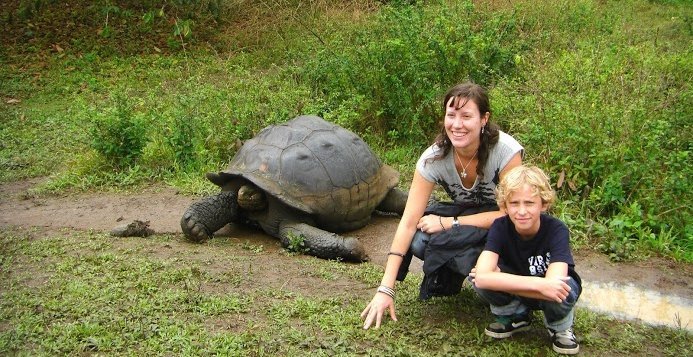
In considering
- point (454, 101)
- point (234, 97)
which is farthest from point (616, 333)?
point (234, 97)

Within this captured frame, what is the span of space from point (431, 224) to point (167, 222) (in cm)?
345

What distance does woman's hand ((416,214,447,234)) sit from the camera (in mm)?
3885

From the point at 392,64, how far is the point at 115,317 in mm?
5518

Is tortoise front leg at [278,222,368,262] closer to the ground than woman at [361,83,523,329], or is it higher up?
closer to the ground

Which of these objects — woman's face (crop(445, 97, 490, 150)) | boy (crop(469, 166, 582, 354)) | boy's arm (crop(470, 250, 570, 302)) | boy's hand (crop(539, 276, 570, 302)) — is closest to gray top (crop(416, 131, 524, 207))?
woman's face (crop(445, 97, 490, 150))

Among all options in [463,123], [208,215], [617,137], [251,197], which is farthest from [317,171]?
[617,137]

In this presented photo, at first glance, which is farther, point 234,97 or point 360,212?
point 234,97

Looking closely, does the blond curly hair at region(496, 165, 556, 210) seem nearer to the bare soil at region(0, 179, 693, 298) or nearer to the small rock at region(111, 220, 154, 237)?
the bare soil at region(0, 179, 693, 298)

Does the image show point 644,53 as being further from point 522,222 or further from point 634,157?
point 522,222

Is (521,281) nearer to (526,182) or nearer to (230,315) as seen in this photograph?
(526,182)

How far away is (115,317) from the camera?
12.6 feet

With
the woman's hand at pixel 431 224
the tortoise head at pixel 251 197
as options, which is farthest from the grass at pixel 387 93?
the woman's hand at pixel 431 224

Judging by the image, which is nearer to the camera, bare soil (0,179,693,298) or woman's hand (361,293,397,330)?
woman's hand (361,293,397,330)

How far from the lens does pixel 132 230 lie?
19.2ft
